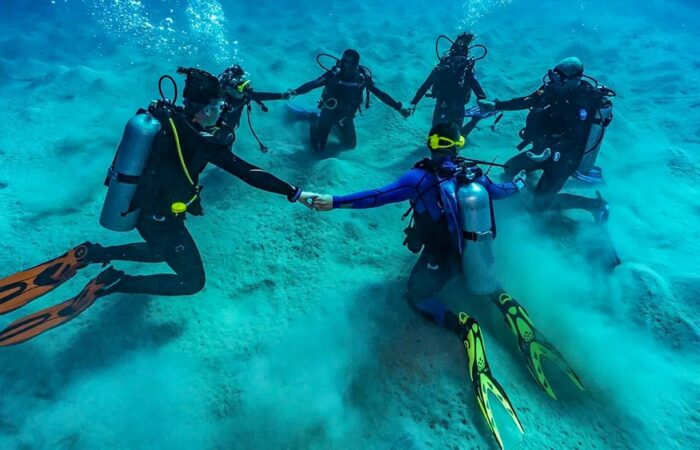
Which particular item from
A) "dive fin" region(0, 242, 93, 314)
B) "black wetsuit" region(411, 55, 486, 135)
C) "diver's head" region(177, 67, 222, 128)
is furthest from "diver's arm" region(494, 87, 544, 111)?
"dive fin" region(0, 242, 93, 314)

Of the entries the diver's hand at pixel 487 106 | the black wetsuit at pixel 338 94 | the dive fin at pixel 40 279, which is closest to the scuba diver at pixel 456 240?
the dive fin at pixel 40 279

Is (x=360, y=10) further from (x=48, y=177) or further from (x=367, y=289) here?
(x=367, y=289)

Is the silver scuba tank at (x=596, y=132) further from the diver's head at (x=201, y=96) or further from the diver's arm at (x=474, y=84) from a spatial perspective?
the diver's head at (x=201, y=96)

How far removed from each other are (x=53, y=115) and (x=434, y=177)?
10337mm

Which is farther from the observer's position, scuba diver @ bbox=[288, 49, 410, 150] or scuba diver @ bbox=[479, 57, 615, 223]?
scuba diver @ bbox=[288, 49, 410, 150]

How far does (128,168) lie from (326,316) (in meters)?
2.63

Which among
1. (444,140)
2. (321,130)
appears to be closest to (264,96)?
(321,130)

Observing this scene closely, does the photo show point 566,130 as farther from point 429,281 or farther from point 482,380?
point 482,380

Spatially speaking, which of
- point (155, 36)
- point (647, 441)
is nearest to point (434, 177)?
point (647, 441)

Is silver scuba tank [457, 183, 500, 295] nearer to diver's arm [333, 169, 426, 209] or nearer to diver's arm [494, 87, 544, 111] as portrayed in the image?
diver's arm [333, 169, 426, 209]

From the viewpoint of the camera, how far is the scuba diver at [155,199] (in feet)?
11.9

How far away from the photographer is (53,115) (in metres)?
9.42

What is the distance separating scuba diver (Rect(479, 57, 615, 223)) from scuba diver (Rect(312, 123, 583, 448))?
2.46 m

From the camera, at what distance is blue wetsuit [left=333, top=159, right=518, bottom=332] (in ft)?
12.4
